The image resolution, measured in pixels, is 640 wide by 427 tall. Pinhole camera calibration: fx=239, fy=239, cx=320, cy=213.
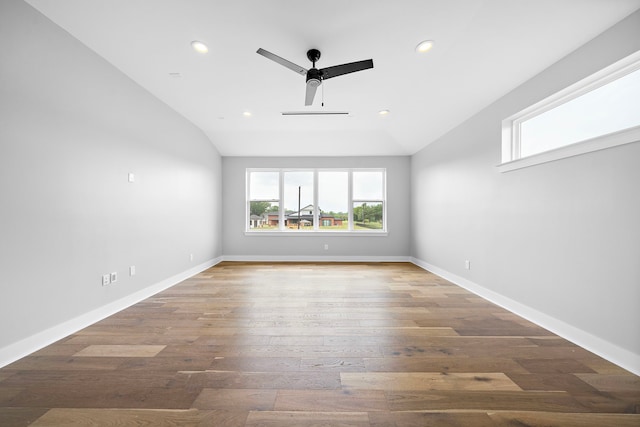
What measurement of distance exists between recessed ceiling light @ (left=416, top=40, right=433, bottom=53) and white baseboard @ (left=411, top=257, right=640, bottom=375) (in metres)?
2.78

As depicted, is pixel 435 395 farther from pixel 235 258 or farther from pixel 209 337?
pixel 235 258

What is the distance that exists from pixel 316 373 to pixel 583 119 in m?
3.01

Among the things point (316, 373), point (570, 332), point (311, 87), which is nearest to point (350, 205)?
Answer: point (311, 87)

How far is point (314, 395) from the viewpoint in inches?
55.2

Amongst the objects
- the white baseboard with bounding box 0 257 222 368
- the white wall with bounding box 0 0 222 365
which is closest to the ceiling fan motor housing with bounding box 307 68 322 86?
the white wall with bounding box 0 0 222 365

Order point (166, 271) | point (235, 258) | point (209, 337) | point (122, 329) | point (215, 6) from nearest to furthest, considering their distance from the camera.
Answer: point (215, 6) → point (209, 337) → point (122, 329) → point (166, 271) → point (235, 258)

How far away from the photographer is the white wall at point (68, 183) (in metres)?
1.74

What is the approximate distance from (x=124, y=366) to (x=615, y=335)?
138 inches

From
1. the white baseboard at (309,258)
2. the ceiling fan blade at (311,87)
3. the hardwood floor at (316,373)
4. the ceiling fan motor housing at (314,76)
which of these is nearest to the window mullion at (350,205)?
the white baseboard at (309,258)

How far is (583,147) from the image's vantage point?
6.31 ft

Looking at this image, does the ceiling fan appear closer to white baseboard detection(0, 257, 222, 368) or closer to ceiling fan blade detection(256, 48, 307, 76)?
ceiling fan blade detection(256, 48, 307, 76)

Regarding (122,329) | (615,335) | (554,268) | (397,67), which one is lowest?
(122,329)

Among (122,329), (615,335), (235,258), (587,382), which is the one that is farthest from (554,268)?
(235,258)

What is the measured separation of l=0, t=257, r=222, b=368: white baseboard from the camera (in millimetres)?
1705
